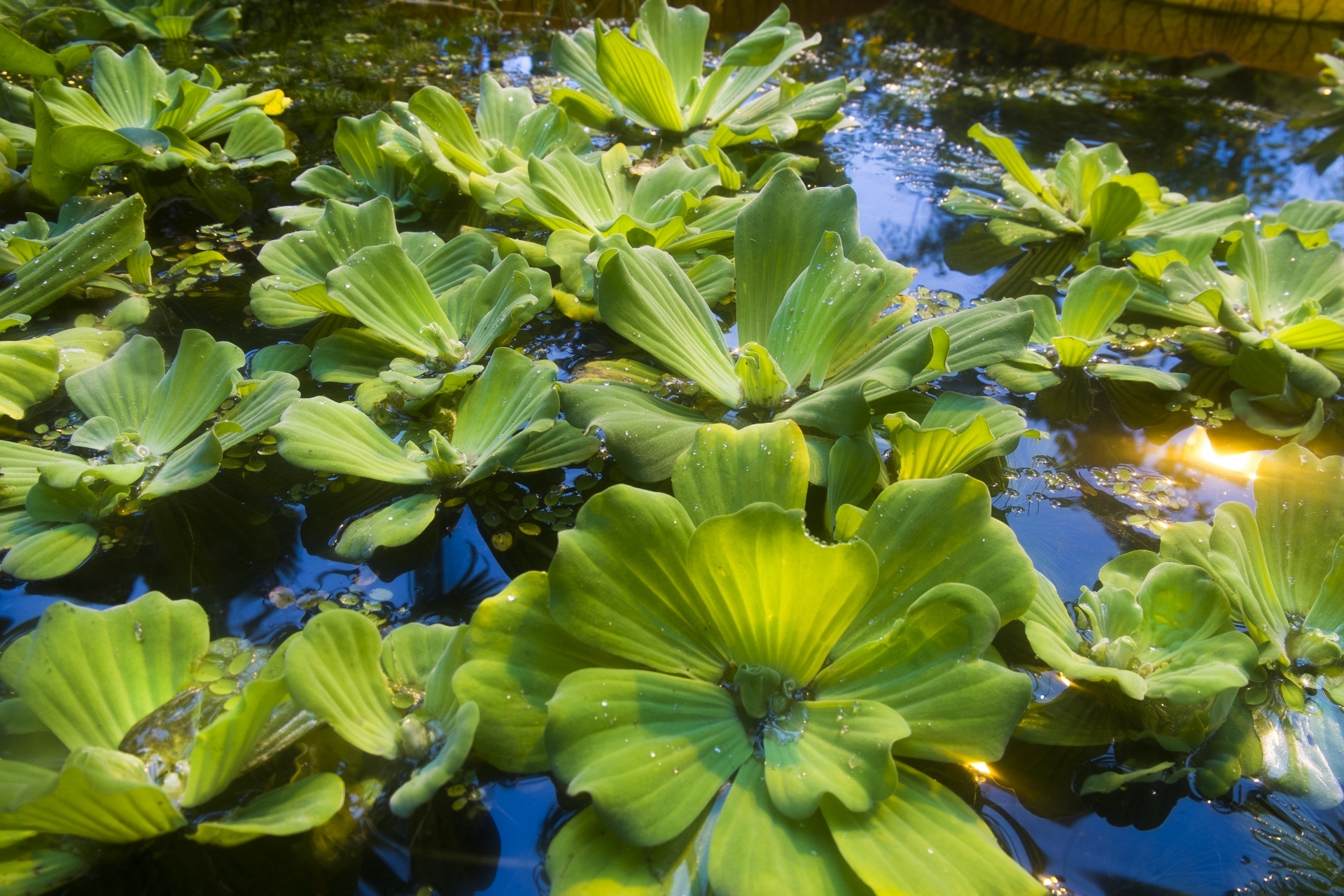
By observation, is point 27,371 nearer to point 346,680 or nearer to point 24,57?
point 346,680

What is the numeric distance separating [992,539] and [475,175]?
5.11 feet

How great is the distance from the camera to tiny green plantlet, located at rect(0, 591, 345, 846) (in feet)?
2.72

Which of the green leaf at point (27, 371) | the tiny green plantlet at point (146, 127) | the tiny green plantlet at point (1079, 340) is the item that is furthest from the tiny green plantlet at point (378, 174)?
the tiny green plantlet at point (1079, 340)

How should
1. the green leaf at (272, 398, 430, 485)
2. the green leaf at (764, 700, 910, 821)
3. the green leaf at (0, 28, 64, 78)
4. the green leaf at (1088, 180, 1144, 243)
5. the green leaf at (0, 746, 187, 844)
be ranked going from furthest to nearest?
1. the green leaf at (0, 28, 64, 78)
2. the green leaf at (1088, 180, 1144, 243)
3. the green leaf at (272, 398, 430, 485)
4. the green leaf at (764, 700, 910, 821)
5. the green leaf at (0, 746, 187, 844)

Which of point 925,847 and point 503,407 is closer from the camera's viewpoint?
point 925,847

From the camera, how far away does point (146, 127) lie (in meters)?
2.34

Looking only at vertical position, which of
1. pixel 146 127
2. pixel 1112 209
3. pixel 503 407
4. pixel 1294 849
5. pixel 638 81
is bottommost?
pixel 1294 849

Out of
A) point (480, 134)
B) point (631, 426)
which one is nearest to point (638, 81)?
point (480, 134)

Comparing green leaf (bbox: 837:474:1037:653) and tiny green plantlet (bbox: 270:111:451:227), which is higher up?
tiny green plantlet (bbox: 270:111:451:227)

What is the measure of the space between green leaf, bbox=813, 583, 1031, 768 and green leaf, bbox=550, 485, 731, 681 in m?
0.18

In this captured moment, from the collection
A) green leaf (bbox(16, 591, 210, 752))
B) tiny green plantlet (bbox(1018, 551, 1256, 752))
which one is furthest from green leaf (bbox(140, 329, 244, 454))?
tiny green plantlet (bbox(1018, 551, 1256, 752))

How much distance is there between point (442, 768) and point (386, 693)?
182 mm

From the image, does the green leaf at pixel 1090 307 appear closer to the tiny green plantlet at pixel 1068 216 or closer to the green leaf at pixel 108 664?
the tiny green plantlet at pixel 1068 216

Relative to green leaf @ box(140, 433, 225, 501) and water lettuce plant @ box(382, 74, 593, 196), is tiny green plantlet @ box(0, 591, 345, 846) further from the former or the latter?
water lettuce plant @ box(382, 74, 593, 196)
